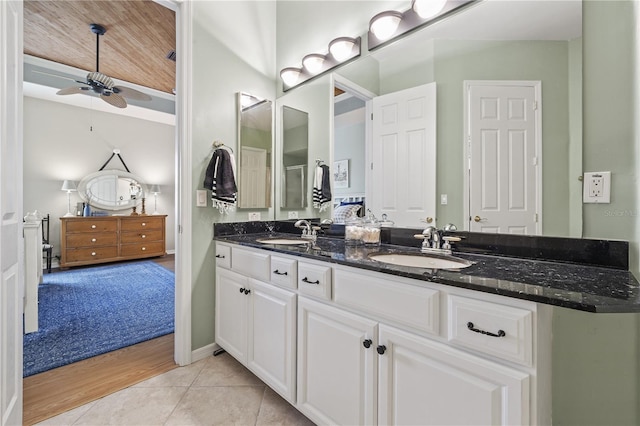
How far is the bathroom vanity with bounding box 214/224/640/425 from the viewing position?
2.46 feet

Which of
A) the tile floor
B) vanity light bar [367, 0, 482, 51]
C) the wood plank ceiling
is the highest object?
the wood plank ceiling

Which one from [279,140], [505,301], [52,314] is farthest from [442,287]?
[52,314]

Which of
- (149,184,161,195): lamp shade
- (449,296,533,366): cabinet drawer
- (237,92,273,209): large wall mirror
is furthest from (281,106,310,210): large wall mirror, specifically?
(149,184,161,195): lamp shade

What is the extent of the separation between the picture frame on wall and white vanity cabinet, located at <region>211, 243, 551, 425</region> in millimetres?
725

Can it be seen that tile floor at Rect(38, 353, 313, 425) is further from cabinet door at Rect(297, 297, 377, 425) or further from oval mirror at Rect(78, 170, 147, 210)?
oval mirror at Rect(78, 170, 147, 210)

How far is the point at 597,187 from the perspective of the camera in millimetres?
1041

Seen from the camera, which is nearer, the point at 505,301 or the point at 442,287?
the point at 505,301

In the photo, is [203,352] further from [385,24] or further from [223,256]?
[385,24]

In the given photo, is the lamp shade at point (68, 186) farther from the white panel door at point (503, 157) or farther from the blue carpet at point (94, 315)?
the white panel door at point (503, 157)

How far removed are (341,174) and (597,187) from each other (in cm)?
125

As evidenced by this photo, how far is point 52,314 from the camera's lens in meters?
2.71

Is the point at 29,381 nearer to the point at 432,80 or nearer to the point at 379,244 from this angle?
the point at 379,244

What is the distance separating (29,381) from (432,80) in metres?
2.92

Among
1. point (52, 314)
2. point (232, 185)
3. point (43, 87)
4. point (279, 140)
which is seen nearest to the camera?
point (232, 185)
